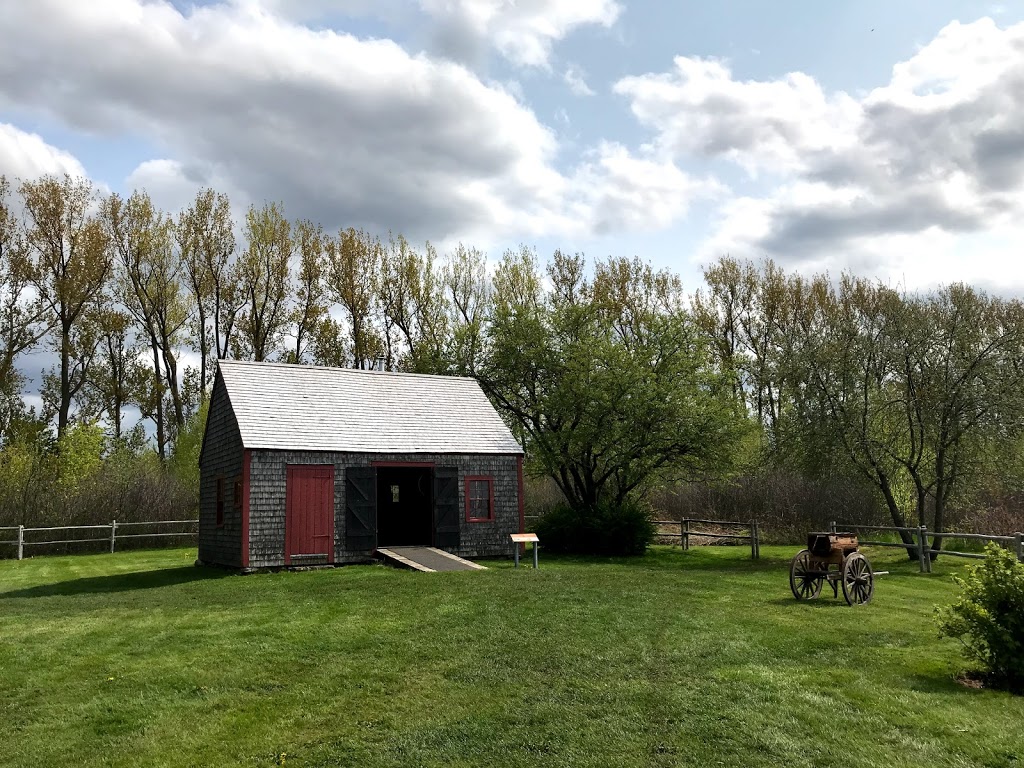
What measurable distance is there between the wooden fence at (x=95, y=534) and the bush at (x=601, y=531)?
1366 cm

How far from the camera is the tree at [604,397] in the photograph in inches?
973

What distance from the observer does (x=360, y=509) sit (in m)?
→ 20.0

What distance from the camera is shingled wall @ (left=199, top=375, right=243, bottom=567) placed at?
1933cm

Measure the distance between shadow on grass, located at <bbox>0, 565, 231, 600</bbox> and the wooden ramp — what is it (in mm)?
3811

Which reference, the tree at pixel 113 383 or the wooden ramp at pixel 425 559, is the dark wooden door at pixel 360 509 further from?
the tree at pixel 113 383

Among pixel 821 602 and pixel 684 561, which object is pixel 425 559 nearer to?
pixel 684 561

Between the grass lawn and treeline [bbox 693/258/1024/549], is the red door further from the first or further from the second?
treeline [bbox 693/258/1024/549]

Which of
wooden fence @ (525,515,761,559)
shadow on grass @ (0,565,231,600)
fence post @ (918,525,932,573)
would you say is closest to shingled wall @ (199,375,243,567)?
shadow on grass @ (0,565,231,600)

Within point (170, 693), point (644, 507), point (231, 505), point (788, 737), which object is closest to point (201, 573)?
point (231, 505)

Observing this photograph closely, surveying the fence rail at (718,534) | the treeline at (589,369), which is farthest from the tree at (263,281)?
the fence rail at (718,534)

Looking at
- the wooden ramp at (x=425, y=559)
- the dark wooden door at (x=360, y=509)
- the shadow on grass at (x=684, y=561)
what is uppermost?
the dark wooden door at (x=360, y=509)

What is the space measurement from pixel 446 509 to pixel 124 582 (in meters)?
7.81

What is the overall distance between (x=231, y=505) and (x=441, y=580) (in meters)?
7.11

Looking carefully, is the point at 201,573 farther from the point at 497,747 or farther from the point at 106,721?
the point at 497,747
